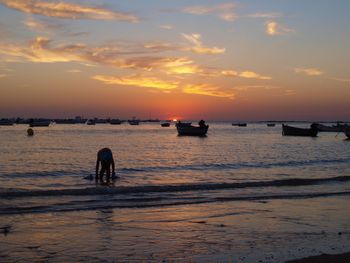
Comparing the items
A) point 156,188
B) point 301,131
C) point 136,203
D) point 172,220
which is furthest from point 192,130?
point 172,220

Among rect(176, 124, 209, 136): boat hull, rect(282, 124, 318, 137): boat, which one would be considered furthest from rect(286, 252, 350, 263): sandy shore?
rect(282, 124, 318, 137): boat

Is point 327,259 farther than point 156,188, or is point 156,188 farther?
point 156,188

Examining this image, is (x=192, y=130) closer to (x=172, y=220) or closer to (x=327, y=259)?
(x=172, y=220)

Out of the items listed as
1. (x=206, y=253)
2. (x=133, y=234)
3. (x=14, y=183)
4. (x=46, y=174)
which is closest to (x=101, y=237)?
(x=133, y=234)

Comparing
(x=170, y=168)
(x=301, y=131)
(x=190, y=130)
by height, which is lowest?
(x=170, y=168)

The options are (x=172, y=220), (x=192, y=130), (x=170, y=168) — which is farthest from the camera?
(x=192, y=130)

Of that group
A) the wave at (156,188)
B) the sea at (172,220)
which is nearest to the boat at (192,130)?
the wave at (156,188)

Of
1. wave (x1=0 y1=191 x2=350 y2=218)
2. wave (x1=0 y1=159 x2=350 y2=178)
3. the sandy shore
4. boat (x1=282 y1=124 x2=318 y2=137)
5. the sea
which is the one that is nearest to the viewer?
the sandy shore

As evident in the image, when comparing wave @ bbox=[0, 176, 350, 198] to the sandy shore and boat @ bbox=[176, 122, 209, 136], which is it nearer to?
the sandy shore

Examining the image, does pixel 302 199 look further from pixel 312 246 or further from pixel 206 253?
pixel 206 253

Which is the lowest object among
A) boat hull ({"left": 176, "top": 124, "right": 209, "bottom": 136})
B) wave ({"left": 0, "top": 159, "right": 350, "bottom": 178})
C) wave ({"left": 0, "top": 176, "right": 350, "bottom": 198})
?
wave ({"left": 0, "top": 159, "right": 350, "bottom": 178})

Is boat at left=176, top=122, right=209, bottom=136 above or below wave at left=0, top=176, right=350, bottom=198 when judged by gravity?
above

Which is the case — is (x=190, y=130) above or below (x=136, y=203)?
above

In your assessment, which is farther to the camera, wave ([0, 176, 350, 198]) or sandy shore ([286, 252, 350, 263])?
wave ([0, 176, 350, 198])
